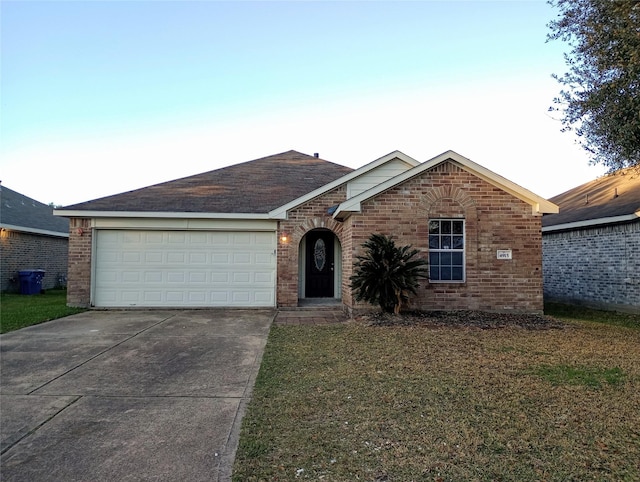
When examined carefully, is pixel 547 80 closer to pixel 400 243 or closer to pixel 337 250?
pixel 400 243

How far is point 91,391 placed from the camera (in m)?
4.58

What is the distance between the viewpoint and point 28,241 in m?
16.4

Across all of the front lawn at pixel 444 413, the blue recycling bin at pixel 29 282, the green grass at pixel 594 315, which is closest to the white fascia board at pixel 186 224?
the front lawn at pixel 444 413

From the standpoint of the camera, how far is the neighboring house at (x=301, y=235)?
9.65 meters

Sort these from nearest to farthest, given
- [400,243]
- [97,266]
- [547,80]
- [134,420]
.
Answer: [134,420]
[547,80]
[400,243]
[97,266]

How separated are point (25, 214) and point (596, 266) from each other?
22.7m

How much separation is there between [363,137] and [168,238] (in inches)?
378

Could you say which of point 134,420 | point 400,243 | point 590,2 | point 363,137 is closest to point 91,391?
point 134,420

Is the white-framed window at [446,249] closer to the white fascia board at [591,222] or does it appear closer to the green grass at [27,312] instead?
the white fascia board at [591,222]

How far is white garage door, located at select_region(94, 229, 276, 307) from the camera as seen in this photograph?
11.4 meters

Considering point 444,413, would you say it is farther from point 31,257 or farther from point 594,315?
point 31,257

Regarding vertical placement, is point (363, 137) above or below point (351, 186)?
above

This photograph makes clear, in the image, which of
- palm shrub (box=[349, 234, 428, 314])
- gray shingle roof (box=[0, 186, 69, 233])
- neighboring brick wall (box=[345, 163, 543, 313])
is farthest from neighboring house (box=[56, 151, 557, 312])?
gray shingle roof (box=[0, 186, 69, 233])

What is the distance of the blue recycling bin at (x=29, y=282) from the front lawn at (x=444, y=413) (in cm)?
1361
